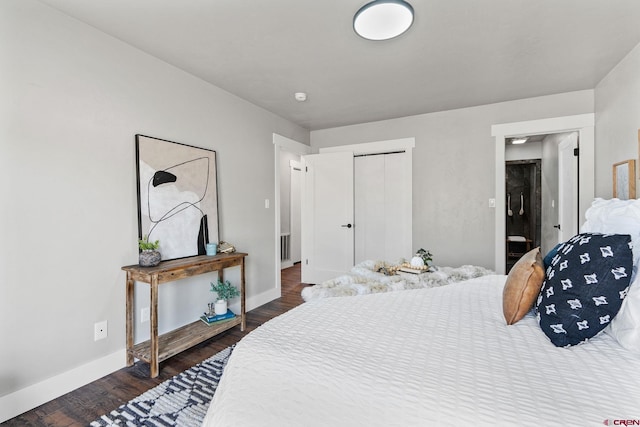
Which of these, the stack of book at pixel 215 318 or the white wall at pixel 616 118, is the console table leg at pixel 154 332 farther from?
the white wall at pixel 616 118

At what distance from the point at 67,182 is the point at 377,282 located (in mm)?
2232

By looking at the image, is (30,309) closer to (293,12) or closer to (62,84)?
(62,84)

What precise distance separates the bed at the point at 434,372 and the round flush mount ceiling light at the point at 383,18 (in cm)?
152

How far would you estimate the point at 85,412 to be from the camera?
5.78ft

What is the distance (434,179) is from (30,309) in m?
4.00

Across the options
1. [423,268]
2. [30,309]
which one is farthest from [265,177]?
[30,309]

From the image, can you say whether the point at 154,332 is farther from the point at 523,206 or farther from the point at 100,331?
the point at 523,206

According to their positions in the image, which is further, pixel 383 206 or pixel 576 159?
pixel 383 206

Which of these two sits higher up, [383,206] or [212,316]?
[383,206]

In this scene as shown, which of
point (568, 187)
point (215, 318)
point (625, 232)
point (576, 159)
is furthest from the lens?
point (568, 187)

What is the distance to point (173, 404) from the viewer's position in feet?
5.90

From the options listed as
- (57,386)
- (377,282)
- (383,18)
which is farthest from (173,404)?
(383,18)

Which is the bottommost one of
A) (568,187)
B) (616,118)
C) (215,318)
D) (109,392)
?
(109,392)

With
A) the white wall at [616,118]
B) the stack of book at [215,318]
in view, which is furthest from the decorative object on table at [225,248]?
the white wall at [616,118]
